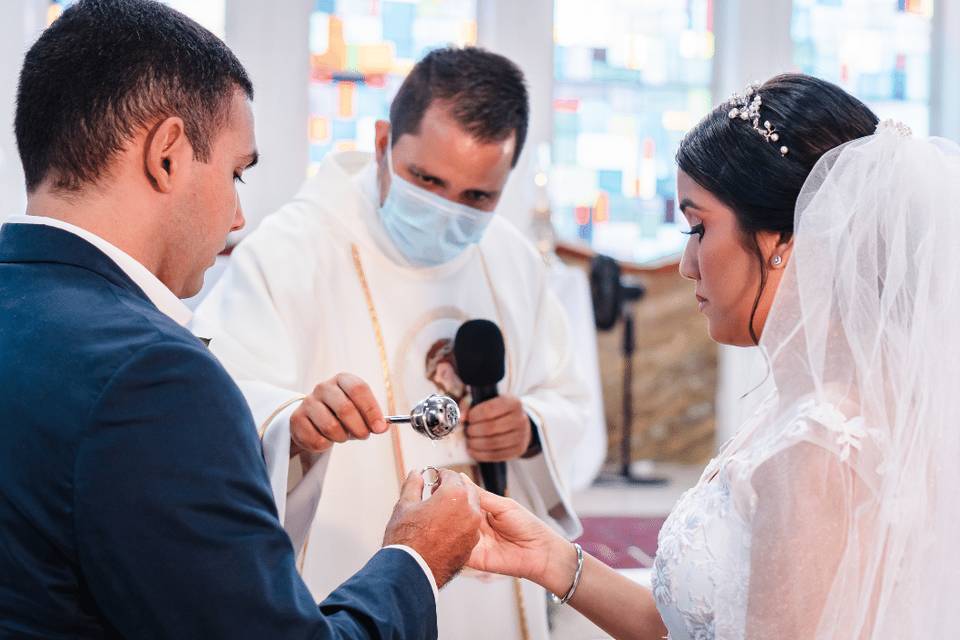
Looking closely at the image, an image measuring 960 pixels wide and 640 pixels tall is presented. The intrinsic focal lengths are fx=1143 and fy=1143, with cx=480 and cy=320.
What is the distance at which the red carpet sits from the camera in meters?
5.71

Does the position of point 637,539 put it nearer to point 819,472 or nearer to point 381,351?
point 381,351

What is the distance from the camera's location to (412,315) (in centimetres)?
317

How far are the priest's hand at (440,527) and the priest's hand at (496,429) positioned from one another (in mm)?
955

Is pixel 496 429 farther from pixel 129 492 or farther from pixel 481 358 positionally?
pixel 129 492

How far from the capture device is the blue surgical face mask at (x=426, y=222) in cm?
306

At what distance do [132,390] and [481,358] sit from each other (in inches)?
58.8

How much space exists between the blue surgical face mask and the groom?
51.5 inches

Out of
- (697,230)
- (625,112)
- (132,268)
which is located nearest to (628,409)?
(625,112)

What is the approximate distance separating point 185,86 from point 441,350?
1573 mm

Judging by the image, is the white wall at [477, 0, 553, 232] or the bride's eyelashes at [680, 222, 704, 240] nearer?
the bride's eyelashes at [680, 222, 704, 240]

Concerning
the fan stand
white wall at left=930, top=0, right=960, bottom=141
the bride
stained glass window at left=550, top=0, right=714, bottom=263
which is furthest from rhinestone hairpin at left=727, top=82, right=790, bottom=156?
white wall at left=930, top=0, right=960, bottom=141

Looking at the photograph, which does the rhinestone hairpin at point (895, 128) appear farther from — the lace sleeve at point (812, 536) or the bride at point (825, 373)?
the lace sleeve at point (812, 536)

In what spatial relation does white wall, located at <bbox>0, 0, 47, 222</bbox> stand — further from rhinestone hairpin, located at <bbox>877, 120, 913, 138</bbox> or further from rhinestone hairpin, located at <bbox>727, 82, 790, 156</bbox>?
rhinestone hairpin, located at <bbox>877, 120, 913, 138</bbox>

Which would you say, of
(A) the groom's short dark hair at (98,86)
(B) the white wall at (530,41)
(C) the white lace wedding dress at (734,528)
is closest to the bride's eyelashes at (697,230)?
(C) the white lace wedding dress at (734,528)
